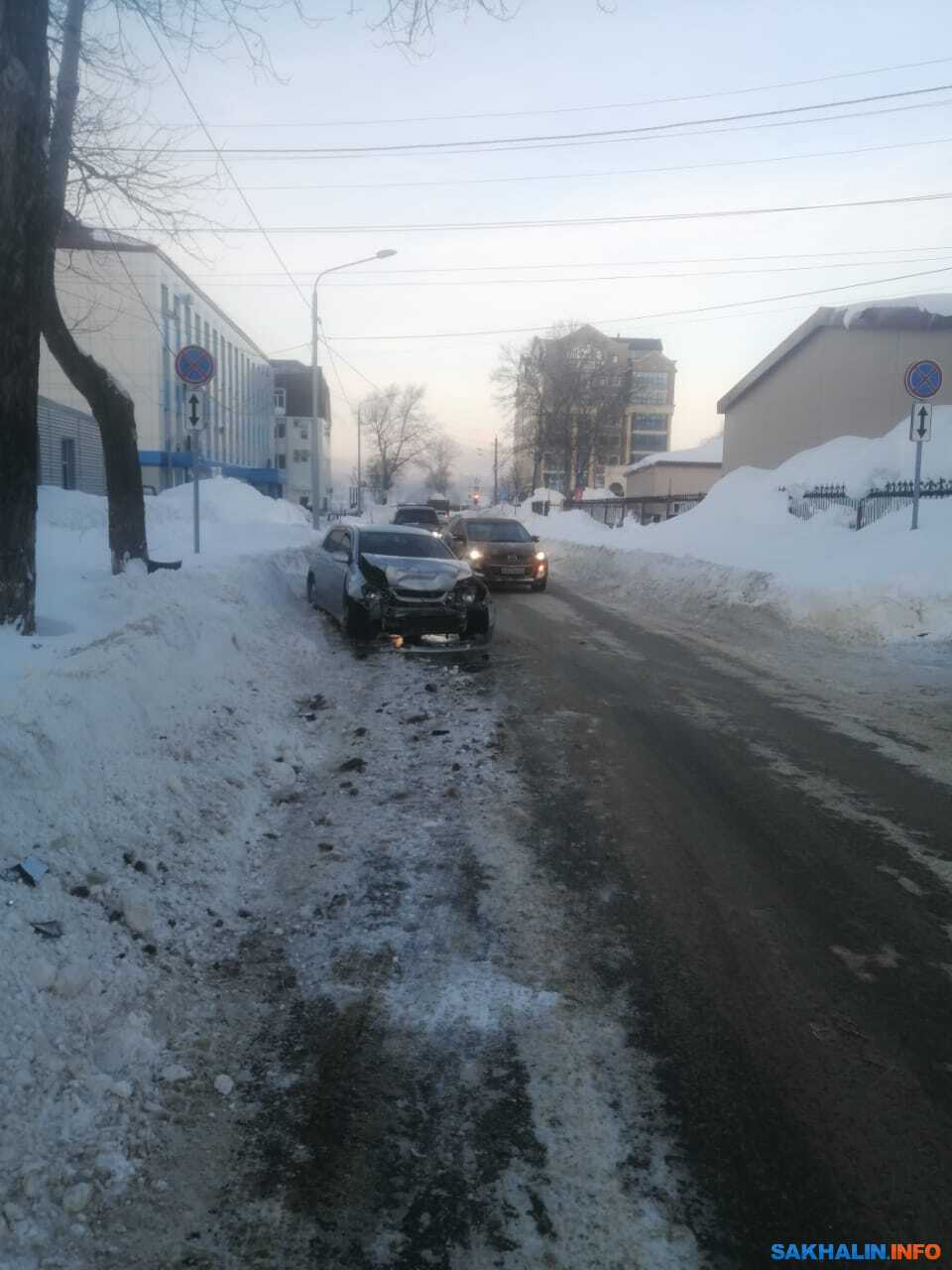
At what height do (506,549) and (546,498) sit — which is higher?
(546,498)

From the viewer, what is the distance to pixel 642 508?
151 feet

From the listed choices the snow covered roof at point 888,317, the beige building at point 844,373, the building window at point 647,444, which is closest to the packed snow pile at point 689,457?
the beige building at point 844,373

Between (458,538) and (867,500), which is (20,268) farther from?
(867,500)

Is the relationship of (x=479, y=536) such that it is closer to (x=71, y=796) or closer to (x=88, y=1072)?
(x=71, y=796)

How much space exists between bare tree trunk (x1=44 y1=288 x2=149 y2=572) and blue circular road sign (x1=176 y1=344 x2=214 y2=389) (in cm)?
85

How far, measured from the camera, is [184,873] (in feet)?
15.9

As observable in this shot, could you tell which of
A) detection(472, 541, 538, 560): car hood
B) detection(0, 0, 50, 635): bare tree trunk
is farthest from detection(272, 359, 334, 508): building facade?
detection(0, 0, 50, 635): bare tree trunk

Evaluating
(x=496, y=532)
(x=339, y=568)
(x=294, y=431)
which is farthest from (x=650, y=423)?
(x=339, y=568)

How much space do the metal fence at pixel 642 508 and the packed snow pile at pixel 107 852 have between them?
3075 centimetres

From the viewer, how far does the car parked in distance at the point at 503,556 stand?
811 inches

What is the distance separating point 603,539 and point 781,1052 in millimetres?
29511

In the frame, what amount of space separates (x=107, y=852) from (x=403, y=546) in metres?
8.84

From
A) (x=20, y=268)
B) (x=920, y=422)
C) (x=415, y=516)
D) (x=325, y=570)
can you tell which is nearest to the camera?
→ (x=20, y=268)

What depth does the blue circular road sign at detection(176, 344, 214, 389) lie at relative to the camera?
42.1 feet
